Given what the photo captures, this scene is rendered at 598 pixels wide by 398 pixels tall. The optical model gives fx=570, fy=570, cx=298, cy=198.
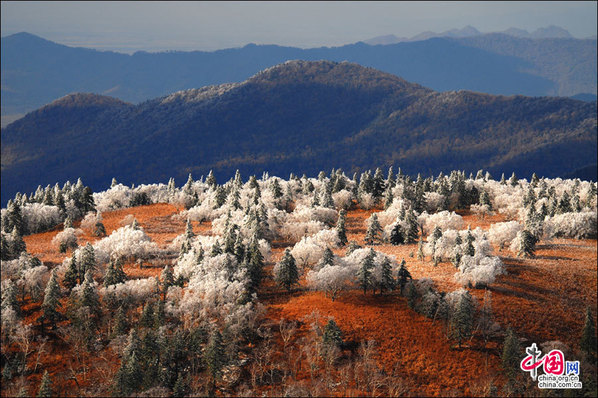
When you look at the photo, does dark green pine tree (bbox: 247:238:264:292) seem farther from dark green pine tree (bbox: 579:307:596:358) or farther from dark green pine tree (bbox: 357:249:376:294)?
dark green pine tree (bbox: 579:307:596:358)

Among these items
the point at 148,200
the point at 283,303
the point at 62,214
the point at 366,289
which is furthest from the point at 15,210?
the point at 366,289

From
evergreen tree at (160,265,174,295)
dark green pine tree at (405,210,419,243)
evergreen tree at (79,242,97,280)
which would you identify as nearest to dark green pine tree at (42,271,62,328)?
evergreen tree at (79,242,97,280)

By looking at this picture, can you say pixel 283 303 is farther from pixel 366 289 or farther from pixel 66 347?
pixel 66 347

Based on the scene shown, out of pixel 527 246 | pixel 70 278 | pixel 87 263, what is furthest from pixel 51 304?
pixel 527 246

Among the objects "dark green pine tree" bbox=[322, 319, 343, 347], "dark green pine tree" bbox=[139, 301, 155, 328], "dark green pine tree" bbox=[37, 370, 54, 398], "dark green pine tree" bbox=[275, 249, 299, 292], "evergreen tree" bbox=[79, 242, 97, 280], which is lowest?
"dark green pine tree" bbox=[37, 370, 54, 398]

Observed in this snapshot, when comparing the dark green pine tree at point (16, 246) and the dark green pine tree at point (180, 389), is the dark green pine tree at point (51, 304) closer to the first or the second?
the dark green pine tree at point (180, 389)
